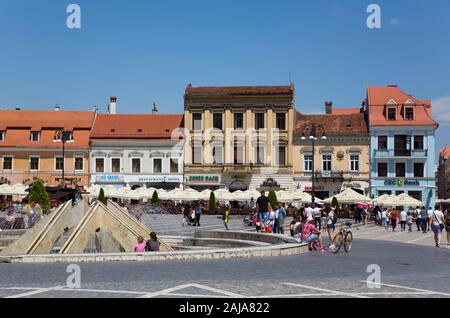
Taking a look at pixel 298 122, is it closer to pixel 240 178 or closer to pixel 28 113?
pixel 240 178

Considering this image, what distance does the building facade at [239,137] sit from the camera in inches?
2287

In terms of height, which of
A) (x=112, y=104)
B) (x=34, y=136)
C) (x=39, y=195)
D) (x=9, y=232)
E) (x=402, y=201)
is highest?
(x=112, y=104)

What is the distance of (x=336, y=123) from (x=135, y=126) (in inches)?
720

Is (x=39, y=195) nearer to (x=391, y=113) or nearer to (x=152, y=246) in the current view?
(x=152, y=246)

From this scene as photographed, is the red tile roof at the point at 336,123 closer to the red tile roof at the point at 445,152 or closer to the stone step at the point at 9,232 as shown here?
the stone step at the point at 9,232

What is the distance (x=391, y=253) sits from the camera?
63.5ft

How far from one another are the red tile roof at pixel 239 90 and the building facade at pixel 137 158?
13.1 ft

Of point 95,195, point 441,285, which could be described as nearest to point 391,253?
point 441,285

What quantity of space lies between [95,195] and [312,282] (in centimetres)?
3863

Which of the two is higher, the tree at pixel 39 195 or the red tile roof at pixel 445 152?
the red tile roof at pixel 445 152

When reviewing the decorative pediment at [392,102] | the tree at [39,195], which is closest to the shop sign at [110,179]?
the tree at [39,195]

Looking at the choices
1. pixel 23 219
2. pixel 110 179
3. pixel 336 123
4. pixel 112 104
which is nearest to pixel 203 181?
pixel 110 179

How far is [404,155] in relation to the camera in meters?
57.3

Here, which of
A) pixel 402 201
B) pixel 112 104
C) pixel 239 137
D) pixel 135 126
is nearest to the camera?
pixel 402 201
